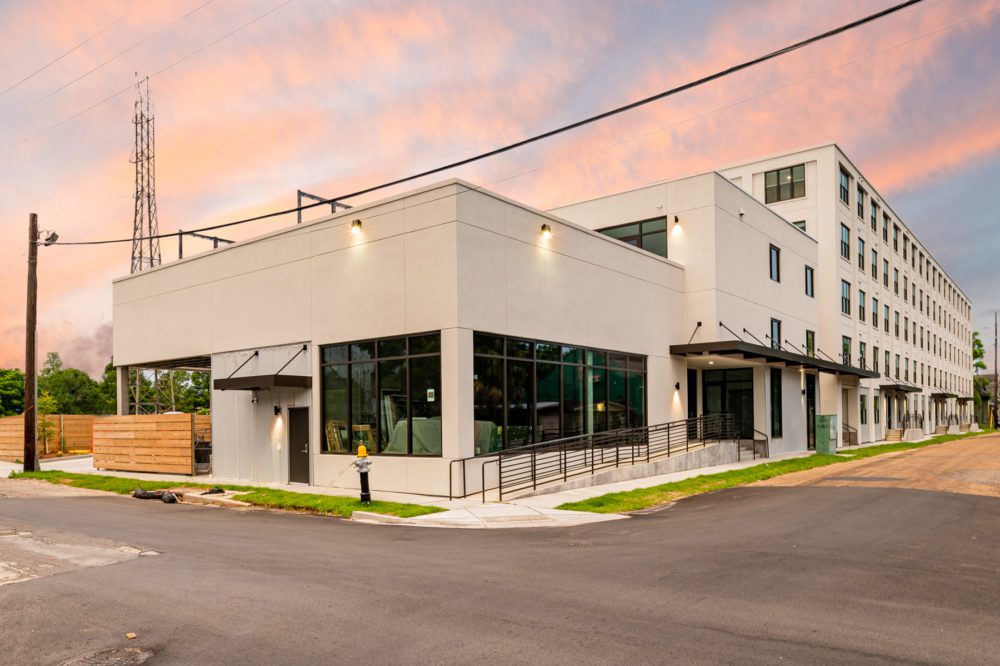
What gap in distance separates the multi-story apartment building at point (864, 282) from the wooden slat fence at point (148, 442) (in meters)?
31.7

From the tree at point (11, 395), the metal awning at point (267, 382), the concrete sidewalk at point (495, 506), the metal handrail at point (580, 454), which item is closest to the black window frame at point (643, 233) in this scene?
the metal handrail at point (580, 454)

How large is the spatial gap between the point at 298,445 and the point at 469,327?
6.99 m

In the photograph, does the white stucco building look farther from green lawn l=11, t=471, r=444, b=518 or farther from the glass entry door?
green lawn l=11, t=471, r=444, b=518

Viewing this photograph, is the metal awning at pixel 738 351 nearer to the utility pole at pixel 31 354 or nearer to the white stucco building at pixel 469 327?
the white stucco building at pixel 469 327

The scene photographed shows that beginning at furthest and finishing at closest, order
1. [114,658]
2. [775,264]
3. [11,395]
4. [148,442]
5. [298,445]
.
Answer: [11,395], [775,264], [148,442], [298,445], [114,658]

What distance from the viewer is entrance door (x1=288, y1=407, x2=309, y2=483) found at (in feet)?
69.3

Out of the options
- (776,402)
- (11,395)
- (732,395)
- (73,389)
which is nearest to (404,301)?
(732,395)

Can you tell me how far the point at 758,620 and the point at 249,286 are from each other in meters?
19.6

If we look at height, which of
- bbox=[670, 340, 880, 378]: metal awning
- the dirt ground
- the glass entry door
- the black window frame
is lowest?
the dirt ground

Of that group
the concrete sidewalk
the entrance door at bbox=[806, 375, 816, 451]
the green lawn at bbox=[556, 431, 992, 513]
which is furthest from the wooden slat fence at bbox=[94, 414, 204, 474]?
the entrance door at bbox=[806, 375, 816, 451]

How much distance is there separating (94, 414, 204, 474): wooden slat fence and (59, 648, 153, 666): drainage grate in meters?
19.5

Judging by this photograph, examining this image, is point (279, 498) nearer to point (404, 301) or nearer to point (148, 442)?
point (404, 301)

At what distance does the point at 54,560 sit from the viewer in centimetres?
1014

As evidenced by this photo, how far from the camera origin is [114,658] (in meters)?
6.09
